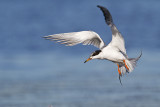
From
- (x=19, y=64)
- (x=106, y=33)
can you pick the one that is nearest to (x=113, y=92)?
(x=19, y=64)

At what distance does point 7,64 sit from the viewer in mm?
12688

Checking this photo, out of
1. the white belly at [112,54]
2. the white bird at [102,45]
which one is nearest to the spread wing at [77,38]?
the white bird at [102,45]

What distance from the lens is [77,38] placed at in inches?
296

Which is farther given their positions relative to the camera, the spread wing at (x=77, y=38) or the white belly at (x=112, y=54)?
the white belly at (x=112, y=54)

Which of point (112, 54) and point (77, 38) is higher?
point (77, 38)

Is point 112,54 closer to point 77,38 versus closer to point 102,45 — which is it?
point 102,45

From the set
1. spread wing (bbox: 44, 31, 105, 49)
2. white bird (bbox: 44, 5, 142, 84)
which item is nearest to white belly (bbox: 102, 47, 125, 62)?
white bird (bbox: 44, 5, 142, 84)

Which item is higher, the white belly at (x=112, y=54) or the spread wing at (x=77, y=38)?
the spread wing at (x=77, y=38)

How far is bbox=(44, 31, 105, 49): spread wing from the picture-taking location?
7350mm

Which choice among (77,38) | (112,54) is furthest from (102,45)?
(77,38)

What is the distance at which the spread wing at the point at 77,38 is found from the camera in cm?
735

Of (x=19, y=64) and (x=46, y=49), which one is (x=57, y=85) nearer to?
(x=19, y=64)

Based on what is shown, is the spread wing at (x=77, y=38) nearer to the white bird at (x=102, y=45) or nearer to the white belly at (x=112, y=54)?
the white bird at (x=102, y=45)

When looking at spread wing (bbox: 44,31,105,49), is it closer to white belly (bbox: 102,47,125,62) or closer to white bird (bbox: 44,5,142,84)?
white bird (bbox: 44,5,142,84)
